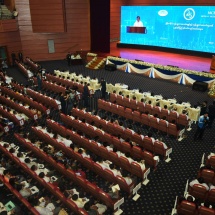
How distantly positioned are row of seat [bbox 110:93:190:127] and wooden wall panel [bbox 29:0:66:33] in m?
12.3

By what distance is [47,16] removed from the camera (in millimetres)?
22047

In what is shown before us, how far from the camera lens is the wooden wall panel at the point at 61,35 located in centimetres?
2212

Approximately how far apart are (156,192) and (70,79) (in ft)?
38.6

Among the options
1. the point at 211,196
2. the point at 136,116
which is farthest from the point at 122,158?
the point at 136,116

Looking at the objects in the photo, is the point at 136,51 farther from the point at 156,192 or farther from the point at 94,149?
the point at 156,192

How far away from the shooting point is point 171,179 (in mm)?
8453

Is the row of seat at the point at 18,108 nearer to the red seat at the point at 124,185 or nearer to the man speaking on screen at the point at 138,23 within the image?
the red seat at the point at 124,185

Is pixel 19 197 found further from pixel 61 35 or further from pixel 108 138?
pixel 61 35

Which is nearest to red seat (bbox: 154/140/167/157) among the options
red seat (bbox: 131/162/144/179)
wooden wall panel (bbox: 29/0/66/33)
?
red seat (bbox: 131/162/144/179)

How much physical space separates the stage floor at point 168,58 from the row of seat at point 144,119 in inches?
344

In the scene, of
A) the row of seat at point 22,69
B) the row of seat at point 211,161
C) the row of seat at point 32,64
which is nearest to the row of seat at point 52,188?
the row of seat at point 211,161

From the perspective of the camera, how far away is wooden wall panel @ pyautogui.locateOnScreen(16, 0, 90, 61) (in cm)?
2212

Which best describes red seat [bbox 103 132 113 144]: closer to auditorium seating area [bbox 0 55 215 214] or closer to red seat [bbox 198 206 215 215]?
auditorium seating area [bbox 0 55 215 214]

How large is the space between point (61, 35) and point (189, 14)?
12.5 m
